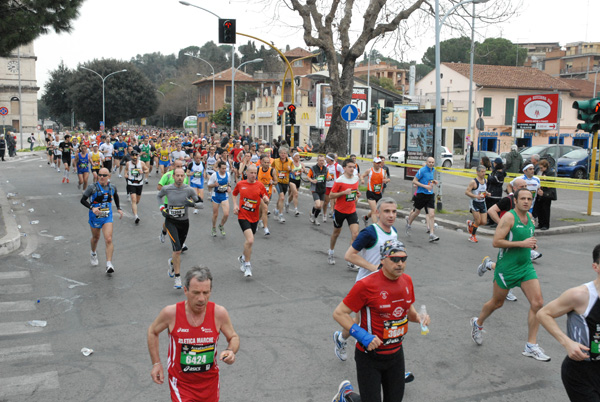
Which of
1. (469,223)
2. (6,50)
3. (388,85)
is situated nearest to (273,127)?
(388,85)

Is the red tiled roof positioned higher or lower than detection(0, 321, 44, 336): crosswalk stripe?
→ higher

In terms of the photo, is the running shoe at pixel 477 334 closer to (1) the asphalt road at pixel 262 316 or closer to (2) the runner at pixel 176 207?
(1) the asphalt road at pixel 262 316

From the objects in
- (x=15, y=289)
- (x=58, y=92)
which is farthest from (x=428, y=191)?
(x=58, y=92)

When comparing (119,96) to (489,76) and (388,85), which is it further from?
(489,76)

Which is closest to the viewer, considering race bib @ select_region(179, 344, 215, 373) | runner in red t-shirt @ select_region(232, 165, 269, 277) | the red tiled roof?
race bib @ select_region(179, 344, 215, 373)

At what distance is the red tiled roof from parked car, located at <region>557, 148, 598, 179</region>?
2716cm

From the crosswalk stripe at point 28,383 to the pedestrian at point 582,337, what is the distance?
4.52 m

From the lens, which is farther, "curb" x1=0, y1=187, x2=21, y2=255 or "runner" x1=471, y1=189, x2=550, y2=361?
"curb" x1=0, y1=187, x2=21, y2=255

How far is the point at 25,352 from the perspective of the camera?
251 inches

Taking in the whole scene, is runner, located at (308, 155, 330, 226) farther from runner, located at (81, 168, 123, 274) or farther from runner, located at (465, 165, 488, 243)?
runner, located at (81, 168, 123, 274)

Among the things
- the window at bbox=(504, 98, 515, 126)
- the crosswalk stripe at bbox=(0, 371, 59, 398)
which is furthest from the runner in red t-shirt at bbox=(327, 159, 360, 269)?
the window at bbox=(504, 98, 515, 126)

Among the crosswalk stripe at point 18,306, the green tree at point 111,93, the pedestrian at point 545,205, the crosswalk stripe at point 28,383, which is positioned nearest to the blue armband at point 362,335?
the crosswalk stripe at point 28,383

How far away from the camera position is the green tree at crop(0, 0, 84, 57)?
52.9ft

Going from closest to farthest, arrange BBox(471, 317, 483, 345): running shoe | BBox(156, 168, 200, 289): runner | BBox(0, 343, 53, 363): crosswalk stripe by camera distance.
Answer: BBox(0, 343, 53, 363): crosswalk stripe, BBox(471, 317, 483, 345): running shoe, BBox(156, 168, 200, 289): runner
